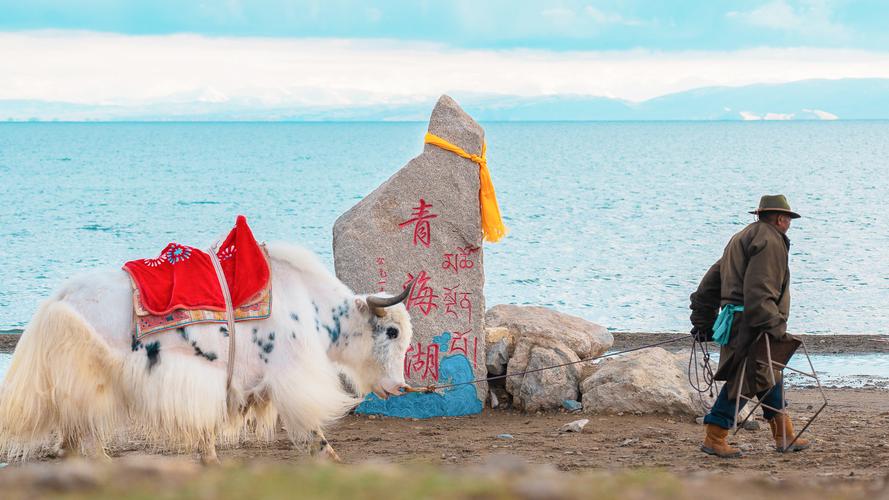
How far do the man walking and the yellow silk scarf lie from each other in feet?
6.81

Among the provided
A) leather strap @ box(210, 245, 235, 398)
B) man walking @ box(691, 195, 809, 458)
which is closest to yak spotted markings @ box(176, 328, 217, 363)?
leather strap @ box(210, 245, 235, 398)

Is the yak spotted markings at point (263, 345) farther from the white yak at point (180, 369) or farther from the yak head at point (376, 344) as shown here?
the yak head at point (376, 344)

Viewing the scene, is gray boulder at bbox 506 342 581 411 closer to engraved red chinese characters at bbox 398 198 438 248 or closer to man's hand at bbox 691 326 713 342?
engraved red chinese characters at bbox 398 198 438 248

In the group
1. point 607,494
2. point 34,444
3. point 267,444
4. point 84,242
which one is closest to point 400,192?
point 267,444

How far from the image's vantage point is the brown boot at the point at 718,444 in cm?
592

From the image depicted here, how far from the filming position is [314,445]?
5461mm

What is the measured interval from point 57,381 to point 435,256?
3320mm

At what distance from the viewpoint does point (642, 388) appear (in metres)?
7.32

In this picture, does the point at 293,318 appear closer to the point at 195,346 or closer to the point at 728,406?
the point at 195,346

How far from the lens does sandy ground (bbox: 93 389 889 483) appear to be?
5.71m

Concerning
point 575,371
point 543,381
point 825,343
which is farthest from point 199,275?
point 825,343

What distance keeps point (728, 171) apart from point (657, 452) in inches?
2018

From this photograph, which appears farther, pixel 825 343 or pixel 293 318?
pixel 825 343

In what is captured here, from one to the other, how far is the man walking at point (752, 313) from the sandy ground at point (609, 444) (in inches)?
9.3
